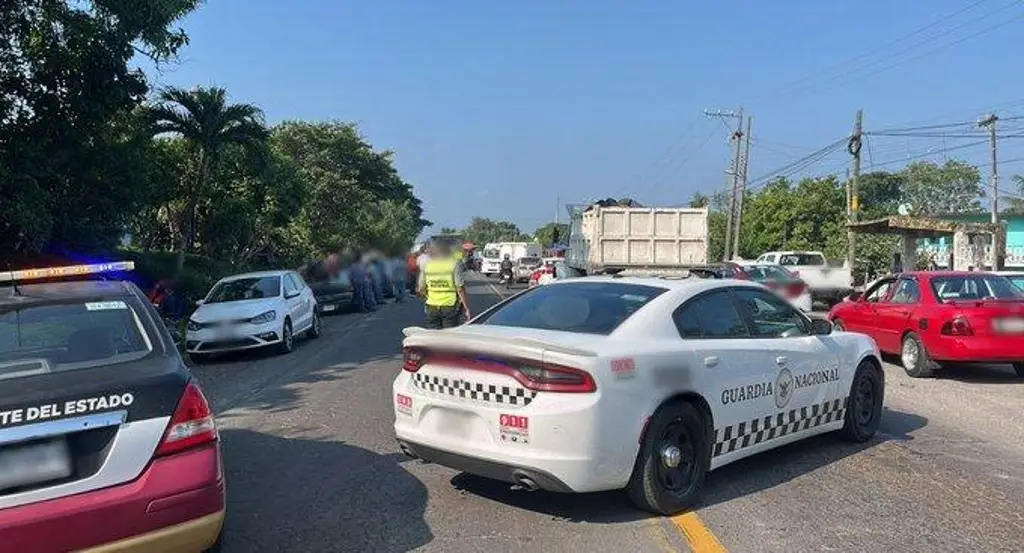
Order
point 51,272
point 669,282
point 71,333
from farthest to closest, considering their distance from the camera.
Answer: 1. point 669,282
2. point 51,272
3. point 71,333

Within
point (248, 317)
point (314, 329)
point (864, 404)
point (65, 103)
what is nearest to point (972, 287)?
point (864, 404)

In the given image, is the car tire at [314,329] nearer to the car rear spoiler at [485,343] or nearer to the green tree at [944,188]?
the car rear spoiler at [485,343]

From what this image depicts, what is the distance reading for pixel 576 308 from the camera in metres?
5.97

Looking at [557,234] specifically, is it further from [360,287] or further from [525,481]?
[525,481]

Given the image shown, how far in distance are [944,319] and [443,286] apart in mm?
6203

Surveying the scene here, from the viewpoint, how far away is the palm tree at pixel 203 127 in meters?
22.3

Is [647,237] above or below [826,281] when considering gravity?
above

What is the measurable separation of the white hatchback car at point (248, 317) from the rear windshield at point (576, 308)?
844 centimetres

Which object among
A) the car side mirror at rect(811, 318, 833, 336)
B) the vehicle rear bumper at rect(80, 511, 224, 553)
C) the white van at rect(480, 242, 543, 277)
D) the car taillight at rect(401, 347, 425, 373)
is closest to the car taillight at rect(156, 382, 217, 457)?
the vehicle rear bumper at rect(80, 511, 224, 553)

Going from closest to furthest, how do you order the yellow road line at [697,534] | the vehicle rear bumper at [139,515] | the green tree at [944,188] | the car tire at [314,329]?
the vehicle rear bumper at [139,515] < the yellow road line at [697,534] < the car tire at [314,329] < the green tree at [944,188]

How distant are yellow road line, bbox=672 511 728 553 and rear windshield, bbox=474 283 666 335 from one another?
1.22m

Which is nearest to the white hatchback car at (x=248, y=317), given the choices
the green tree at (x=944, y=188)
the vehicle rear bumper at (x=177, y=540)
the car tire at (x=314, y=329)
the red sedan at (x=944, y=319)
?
the car tire at (x=314, y=329)

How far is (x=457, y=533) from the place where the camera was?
4973mm

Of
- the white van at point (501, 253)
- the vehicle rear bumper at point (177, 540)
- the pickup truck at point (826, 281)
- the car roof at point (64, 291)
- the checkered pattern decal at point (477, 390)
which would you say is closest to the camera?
the vehicle rear bumper at point (177, 540)
